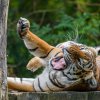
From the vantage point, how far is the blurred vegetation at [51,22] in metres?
8.90

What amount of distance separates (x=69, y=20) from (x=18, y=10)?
2831 millimetres

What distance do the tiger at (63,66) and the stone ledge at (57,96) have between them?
9.3 inches

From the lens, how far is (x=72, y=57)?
513 cm

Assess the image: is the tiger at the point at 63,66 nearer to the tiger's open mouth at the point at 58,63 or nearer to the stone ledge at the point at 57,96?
the tiger's open mouth at the point at 58,63

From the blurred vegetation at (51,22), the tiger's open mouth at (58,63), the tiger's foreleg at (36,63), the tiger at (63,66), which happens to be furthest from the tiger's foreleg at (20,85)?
the blurred vegetation at (51,22)

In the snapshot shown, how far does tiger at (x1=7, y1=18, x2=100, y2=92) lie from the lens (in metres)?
5.18

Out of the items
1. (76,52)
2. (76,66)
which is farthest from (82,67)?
(76,52)

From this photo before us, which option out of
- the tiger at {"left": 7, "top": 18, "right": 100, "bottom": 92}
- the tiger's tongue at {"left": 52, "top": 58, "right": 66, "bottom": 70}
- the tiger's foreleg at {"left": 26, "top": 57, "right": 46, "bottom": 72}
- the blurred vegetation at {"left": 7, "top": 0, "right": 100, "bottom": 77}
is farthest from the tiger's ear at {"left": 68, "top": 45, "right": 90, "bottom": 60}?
the blurred vegetation at {"left": 7, "top": 0, "right": 100, "bottom": 77}

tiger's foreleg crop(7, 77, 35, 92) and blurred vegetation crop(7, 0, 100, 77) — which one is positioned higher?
blurred vegetation crop(7, 0, 100, 77)

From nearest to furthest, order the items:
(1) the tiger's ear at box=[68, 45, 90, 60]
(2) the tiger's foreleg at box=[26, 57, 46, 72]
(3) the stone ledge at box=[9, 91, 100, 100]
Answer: (3) the stone ledge at box=[9, 91, 100, 100]
(1) the tiger's ear at box=[68, 45, 90, 60]
(2) the tiger's foreleg at box=[26, 57, 46, 72]

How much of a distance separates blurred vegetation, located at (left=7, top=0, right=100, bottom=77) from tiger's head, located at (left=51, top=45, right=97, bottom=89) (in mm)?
1703

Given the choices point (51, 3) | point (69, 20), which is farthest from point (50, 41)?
point (51, 3)

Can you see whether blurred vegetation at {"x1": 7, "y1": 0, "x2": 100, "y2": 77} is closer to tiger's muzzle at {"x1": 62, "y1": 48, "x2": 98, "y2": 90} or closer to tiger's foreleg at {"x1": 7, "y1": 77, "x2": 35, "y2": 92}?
tiger's foreleg at {"x1": 7, "y1": 77, "x2": 35, "y2": 92}

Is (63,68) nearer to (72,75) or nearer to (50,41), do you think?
(72,75)
